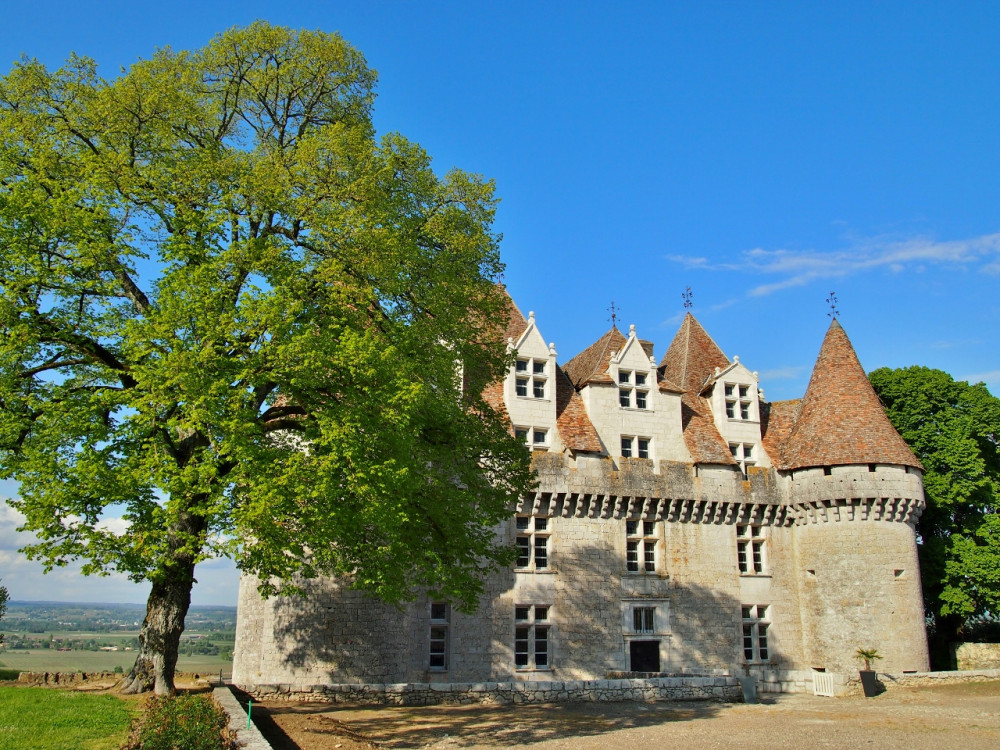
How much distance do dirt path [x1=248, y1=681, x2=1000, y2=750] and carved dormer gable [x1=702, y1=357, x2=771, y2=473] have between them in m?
11.3

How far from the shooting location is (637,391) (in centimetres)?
2902

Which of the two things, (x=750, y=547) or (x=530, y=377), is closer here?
(x=530, y=377)

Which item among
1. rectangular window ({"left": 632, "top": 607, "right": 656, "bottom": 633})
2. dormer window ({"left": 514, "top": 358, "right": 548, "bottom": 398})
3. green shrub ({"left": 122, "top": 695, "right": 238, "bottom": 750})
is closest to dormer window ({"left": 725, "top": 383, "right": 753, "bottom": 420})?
dormer window ({"left": 514, "top": 358, "right": 548, "bottom": 398})

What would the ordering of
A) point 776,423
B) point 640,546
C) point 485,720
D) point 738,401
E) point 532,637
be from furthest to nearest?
1. point 776,423
2. point 738,401
3. point 640,546
4. point 532,637
5. point 485,720

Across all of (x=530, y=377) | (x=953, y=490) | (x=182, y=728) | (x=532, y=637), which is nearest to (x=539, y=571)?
(x=532, y=637)

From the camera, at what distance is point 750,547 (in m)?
28.8

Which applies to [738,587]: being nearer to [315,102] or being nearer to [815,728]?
[815,728]

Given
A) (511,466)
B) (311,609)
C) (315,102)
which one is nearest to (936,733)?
(511,466)

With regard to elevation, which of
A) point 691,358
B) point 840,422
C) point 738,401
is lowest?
point 840,422

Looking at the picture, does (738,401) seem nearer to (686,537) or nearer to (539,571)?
(686,537)

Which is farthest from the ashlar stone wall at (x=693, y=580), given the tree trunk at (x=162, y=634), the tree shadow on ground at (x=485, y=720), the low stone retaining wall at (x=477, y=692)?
the tree trunk at (x=162, y=634)

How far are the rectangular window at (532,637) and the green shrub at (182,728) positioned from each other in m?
13.7

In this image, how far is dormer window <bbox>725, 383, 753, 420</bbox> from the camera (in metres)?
30.6

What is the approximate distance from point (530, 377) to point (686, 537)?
27.1ft
